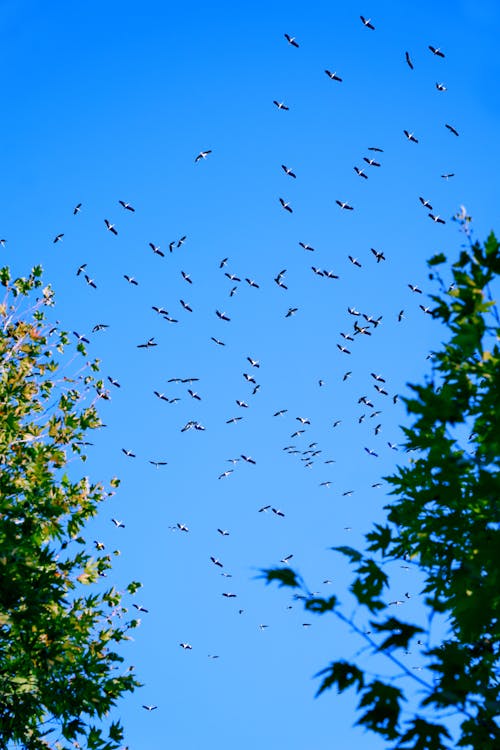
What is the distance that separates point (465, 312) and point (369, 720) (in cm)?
319

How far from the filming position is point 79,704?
32.2 feet

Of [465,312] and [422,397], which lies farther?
[465,312]

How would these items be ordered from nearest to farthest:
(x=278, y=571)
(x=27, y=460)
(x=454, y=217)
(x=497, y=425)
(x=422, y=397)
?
(x=278, y=571) < (x=422, y=397) < (x=497, y=425) < (x=454, y=217) < (x=27, y=460)

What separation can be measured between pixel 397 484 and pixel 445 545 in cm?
161

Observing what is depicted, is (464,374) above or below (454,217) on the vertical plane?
below

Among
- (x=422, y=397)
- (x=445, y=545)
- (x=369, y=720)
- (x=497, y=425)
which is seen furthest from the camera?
(x=445, y=545)

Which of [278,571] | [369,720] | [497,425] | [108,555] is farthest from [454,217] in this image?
[108,555]

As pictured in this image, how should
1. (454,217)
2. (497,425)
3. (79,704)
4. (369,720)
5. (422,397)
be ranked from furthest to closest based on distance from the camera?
(79,704) → (454,217) → (497,425) → (422,397) → (369,720)

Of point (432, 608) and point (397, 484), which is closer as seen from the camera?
point (432, 608)

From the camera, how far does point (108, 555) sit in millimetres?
11992

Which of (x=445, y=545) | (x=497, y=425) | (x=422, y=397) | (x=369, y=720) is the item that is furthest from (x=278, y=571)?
(x=445, y=545)

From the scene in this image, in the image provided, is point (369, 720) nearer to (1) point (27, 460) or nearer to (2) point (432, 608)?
(2) point (432, 608)

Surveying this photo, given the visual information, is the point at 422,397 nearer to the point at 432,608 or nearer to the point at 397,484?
the point at 432,608

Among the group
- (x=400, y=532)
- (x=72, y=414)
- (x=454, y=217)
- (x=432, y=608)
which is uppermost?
(x=72, y=414)
